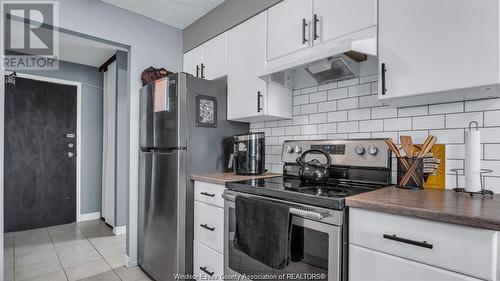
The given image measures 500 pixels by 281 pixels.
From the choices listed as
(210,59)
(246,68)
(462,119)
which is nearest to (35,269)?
(210,59)

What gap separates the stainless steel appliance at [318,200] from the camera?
Result: 1111mm

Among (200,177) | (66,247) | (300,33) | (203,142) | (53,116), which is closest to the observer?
(300,33)

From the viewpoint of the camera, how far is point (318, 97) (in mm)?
1959

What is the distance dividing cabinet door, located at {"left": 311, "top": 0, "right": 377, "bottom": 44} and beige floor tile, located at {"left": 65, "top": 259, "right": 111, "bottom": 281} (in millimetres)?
2567

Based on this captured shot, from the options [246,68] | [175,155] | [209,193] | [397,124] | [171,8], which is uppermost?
[171,8]

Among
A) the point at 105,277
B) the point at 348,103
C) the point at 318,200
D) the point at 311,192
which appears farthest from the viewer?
the point at 105,277

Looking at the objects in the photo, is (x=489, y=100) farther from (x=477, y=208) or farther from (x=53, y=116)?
(x=53, y=116)

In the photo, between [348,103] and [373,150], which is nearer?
[373,150]

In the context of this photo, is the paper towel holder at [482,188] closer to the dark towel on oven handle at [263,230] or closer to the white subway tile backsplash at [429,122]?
the white subway tile backsplash at [429,122]

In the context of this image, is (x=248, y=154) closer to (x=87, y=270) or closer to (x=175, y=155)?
(x=175, y=155)

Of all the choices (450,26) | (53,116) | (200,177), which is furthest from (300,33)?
(53,116)

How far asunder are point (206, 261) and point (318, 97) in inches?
56.0

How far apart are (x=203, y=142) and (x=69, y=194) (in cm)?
288

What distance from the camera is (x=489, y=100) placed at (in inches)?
49.6
